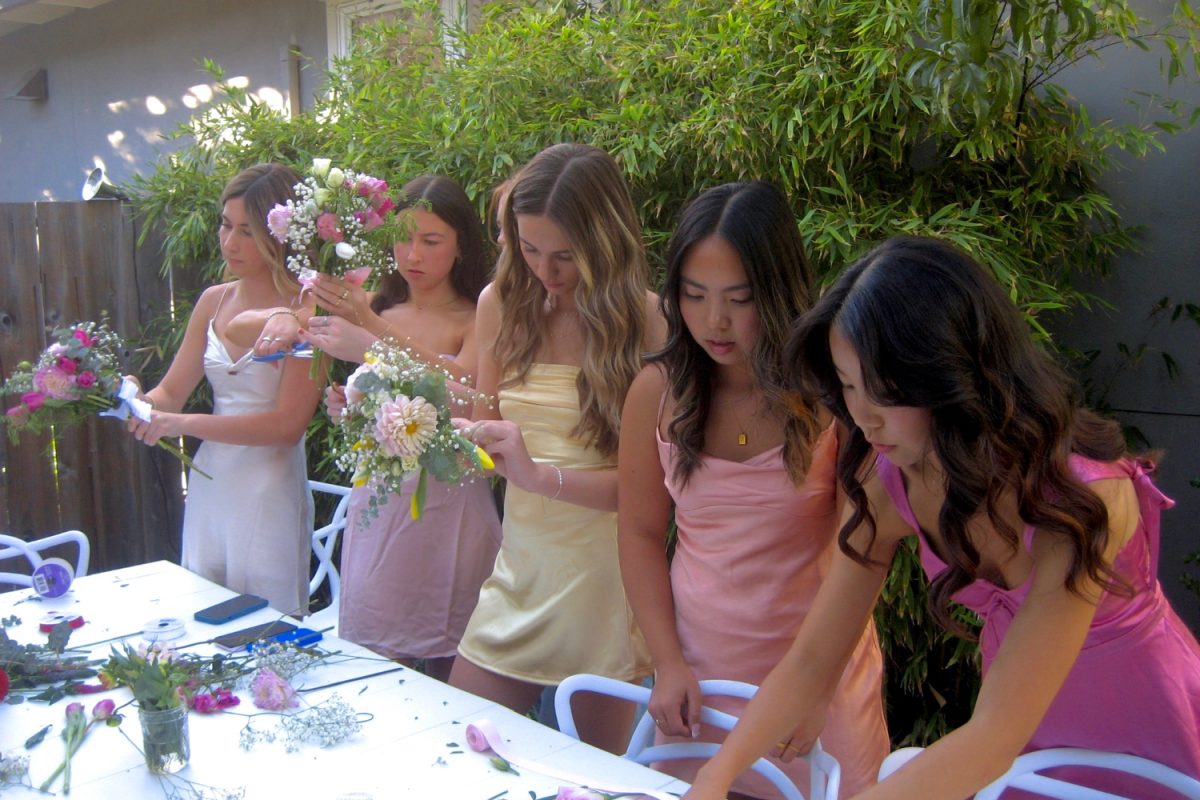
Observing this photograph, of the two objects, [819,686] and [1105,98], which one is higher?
[1105,98]

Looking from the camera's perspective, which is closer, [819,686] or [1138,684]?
[1138,684]

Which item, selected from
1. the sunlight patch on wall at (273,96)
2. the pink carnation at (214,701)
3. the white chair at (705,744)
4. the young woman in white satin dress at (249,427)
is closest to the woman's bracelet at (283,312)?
the young woman in white satin dress at (249,427)

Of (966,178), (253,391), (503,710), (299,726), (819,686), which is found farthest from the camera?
(253,391)

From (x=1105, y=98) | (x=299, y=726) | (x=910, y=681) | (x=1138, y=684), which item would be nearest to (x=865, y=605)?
(x=1138, y=684)

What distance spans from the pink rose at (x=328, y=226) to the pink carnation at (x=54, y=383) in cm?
76

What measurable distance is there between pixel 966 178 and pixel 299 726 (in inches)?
88.6

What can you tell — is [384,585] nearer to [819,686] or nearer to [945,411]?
[819,686]

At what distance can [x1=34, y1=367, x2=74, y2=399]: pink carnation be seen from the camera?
2652mm

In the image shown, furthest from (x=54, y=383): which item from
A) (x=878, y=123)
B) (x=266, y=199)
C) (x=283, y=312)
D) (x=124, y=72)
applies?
(x=124, y=72)

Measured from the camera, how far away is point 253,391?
321 centimetres

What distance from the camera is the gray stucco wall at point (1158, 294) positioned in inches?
116

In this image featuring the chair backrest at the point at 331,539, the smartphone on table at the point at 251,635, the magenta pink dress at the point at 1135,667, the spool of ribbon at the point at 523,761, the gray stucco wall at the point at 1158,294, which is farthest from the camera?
the chair backrest at the point at 331,539

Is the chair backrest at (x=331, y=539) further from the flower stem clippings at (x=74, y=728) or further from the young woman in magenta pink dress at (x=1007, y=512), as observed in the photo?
the young woman in magenta pink dress at (x=1007, y=512)

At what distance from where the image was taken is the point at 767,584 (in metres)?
2.03
